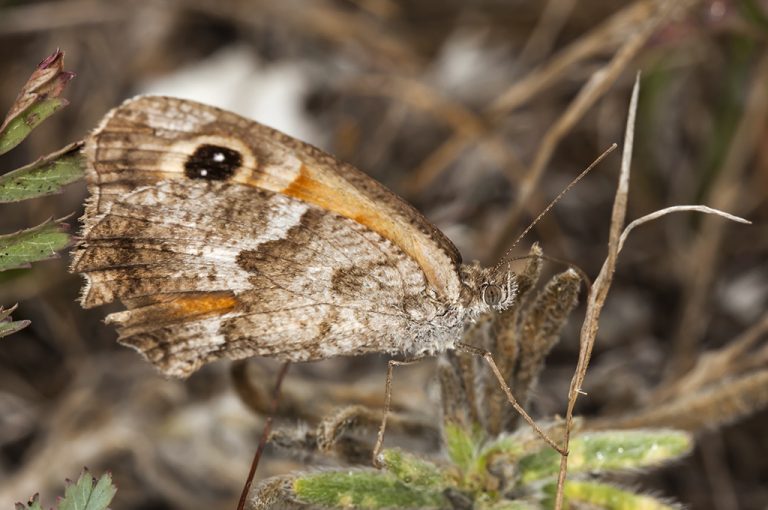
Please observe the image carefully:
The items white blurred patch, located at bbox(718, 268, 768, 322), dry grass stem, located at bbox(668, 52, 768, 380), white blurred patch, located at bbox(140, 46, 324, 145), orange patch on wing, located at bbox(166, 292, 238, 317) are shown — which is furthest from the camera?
white blurred patch, located at bbox(140, 46, 324, 145)

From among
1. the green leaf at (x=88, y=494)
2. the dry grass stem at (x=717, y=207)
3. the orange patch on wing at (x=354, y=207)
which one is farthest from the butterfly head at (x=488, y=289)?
the dry grass stem at (x=717, y=207)

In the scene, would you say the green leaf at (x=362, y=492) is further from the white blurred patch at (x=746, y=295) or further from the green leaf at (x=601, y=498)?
the white blurred patch at (x=746, y=295)

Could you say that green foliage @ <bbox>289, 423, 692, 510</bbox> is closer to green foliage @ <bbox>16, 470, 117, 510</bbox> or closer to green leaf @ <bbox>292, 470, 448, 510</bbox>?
green leaf @ <bbox>292, 470, 448, 510</bbox>

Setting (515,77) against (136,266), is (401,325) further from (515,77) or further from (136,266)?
(515,77)

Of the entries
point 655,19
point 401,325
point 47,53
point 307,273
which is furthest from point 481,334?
point 47,53

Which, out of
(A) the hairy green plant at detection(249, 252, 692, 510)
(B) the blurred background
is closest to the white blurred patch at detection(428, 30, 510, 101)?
(B) the blurred background

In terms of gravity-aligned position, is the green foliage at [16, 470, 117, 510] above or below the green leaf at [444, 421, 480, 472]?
below
